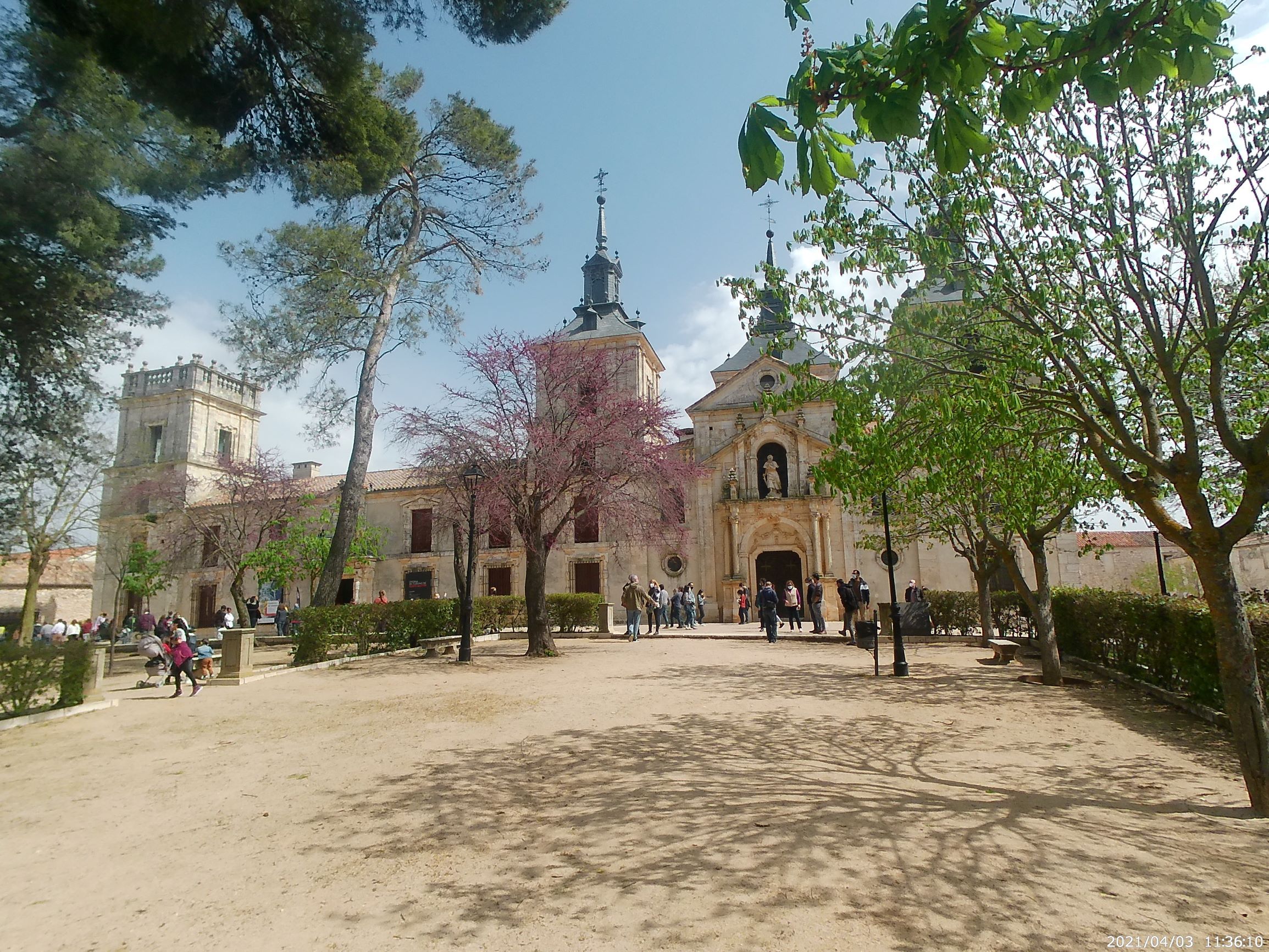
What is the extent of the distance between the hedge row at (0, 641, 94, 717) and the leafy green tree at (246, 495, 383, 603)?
48.7ft

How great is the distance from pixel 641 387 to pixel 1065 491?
79.0ft

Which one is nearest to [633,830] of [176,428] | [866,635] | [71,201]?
[71,201]

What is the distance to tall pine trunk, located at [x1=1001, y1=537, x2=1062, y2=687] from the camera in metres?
9.20

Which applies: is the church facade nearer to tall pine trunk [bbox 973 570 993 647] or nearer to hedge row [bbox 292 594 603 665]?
hedge row [bbox 292 594 603 665]

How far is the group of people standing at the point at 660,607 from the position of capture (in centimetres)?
1744

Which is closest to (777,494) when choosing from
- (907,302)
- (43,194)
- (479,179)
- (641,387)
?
(641,387)

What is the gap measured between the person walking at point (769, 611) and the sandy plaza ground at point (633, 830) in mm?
8815

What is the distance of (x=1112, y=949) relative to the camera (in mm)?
2646

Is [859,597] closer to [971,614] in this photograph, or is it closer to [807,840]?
[971,614]

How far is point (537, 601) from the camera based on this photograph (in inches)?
550

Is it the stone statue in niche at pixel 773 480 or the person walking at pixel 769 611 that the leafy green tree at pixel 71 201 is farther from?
the stone statue in niche at pixel 773 480

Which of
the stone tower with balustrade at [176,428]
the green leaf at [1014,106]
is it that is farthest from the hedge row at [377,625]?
the stone tower with balustrade at [176,428]

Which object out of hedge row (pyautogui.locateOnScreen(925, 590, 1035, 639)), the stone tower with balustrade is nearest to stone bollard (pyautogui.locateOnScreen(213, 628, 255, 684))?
hedge row (pyautogui.locateOnScreen(925, 590, 1035, 639))

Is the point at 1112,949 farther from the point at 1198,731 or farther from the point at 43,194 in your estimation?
the point at 43,194
